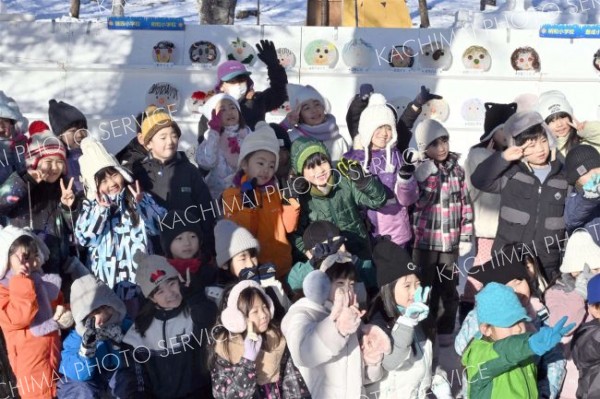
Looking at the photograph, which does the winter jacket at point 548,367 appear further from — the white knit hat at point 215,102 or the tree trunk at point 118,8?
the tree trunk at point 118,8

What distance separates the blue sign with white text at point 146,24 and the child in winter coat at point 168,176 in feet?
11.8

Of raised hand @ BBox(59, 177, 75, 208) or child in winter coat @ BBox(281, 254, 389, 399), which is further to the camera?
raised hand @ BBox(59, 177, 75, 208)

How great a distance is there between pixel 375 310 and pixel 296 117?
2289 millimetres

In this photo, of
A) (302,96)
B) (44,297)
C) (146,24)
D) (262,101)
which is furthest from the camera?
(146,24)

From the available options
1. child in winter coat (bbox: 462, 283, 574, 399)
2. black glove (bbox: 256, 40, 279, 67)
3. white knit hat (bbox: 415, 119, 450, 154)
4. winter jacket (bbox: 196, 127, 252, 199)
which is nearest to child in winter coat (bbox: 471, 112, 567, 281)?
white knit hat (bbox: 415, 119, 450, 154)

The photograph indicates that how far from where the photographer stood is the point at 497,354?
575 cm

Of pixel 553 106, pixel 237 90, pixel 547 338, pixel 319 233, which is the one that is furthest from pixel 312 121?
pixel 547 338

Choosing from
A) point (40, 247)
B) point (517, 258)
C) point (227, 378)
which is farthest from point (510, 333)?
point (40, 247)

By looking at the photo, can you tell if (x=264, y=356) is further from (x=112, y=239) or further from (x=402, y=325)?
(x=112, y=239)

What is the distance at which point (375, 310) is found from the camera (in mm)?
6277

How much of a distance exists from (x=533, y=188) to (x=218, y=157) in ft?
7.04

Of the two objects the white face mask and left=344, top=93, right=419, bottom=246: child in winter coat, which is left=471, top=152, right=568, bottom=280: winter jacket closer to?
left=344, top=93, right=419, bottom=246: child in winter coat

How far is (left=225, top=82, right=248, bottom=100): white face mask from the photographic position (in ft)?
28.1

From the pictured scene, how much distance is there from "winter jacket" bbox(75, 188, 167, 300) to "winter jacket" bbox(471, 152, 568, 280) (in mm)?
2273
